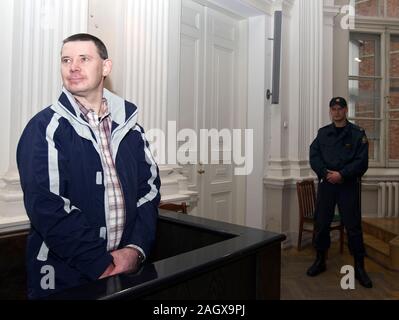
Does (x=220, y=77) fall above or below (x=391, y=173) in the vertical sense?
above

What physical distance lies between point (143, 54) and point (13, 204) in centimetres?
135

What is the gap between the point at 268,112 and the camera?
4438 mm

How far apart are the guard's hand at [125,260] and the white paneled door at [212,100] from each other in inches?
85.1

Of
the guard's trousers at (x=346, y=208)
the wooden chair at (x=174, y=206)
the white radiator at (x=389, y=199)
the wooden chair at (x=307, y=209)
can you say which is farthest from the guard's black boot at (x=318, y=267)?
the white radiator at (x=389, y=199)

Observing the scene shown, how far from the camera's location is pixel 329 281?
10.9 ft

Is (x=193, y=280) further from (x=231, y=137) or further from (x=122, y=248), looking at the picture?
(x=231, y=137)

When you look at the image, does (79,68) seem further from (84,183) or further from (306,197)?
(306,197)

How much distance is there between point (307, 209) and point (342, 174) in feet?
4.08

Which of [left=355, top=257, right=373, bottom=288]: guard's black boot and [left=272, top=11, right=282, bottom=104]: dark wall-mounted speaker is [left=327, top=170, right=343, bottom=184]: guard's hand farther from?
[left=272, top=11, right=282, bottom=104]: dark wall-mounted speaker

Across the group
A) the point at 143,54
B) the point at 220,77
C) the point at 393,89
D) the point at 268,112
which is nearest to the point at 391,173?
the point at 393,89

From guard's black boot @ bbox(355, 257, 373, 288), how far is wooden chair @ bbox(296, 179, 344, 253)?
72 centimetres

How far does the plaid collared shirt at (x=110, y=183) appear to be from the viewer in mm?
1396

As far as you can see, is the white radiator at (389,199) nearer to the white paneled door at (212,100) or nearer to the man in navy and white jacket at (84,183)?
the white paneled door at (212,100)

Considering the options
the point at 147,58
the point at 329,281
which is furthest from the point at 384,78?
the point at 147,58
